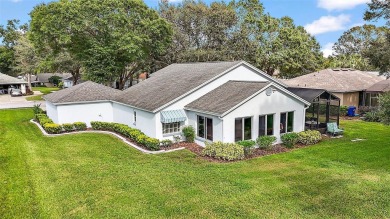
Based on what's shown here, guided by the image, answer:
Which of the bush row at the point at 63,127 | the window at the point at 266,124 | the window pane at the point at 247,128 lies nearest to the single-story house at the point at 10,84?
the bush row at the point at 63,127

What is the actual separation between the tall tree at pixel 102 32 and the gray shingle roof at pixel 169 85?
37.5 ft

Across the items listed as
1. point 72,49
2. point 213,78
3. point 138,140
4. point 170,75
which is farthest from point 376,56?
point 72,49

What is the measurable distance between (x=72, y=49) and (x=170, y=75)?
2113 cm

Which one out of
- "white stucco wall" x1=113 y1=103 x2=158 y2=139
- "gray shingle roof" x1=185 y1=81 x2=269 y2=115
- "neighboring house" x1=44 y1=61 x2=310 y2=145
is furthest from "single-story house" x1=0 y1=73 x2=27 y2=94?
"gray shingle roof" x1=185 y1=81 x2=269 y2=115

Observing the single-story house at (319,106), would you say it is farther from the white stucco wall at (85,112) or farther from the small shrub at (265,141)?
the white stucco wall at (85,112)

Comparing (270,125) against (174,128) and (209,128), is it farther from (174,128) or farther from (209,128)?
(174,128)

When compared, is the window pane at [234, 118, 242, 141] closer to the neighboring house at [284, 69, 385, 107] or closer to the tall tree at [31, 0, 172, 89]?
the neighboring house at [284, 69, 385, 107]

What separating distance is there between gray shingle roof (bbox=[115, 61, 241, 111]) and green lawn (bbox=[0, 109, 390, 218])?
429cm

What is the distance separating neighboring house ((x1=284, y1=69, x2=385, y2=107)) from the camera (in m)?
35.6

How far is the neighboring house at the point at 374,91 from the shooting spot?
3378 centimetres

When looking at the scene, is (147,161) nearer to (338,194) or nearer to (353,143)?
(338,194)

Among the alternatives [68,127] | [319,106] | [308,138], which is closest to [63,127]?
[68,127]

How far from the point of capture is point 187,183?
535 inches

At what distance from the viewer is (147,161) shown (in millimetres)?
17000
